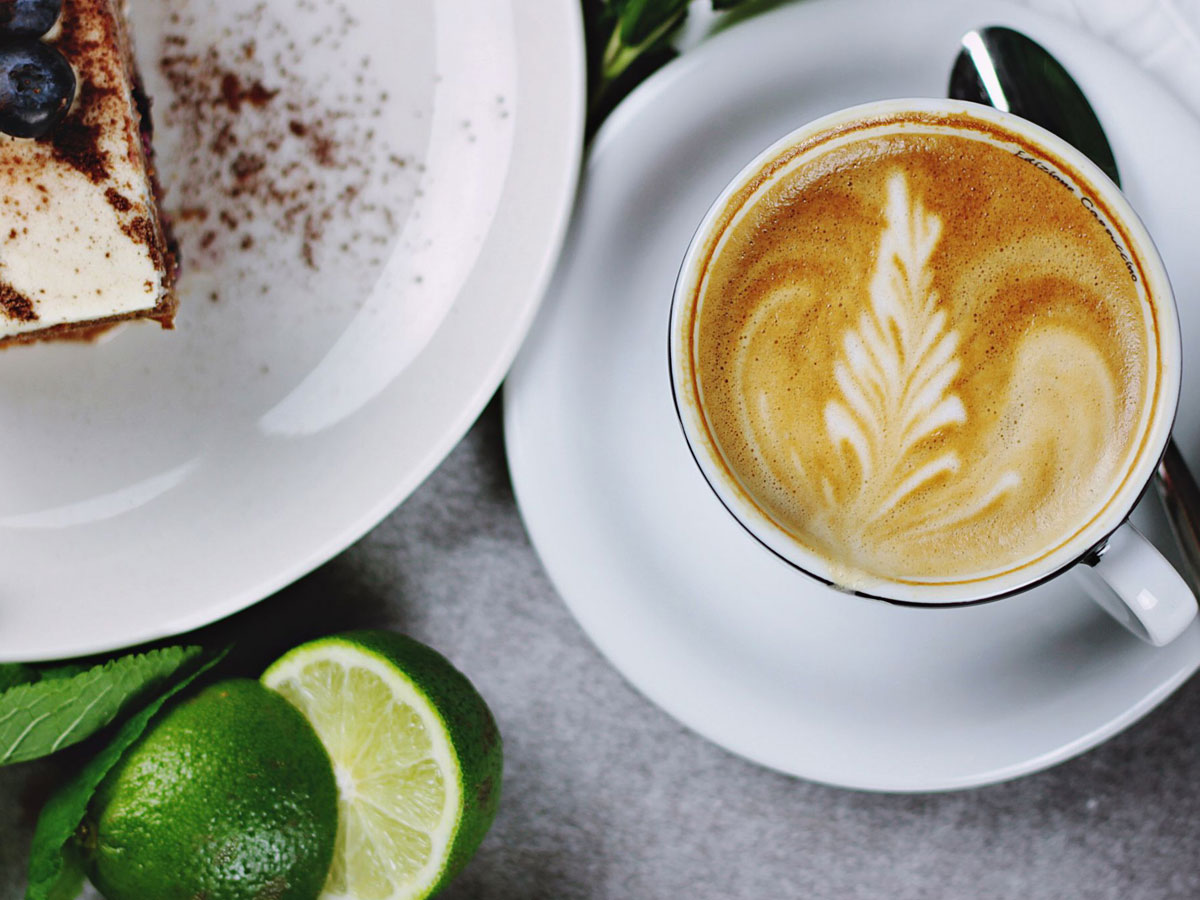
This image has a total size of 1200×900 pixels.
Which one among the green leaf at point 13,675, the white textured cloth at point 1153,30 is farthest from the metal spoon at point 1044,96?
the green leaf at point 13,675

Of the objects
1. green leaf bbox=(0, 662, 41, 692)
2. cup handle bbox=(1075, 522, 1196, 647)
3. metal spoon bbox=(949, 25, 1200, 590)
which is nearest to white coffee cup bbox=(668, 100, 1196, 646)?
cup handle bbox=(1075, 522, 1196, 647)

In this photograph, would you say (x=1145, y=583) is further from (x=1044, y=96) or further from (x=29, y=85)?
(x=29, y=85)

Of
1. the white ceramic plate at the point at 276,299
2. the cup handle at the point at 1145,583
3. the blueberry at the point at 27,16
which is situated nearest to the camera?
the cup handle at the point at 1145,583

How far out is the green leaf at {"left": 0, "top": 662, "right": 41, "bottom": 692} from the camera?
958mm

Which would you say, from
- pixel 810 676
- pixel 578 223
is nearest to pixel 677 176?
pixel 578 223

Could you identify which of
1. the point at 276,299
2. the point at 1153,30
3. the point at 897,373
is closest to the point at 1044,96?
the point at 1153,30

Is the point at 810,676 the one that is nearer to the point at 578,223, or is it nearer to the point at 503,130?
the point at 578,223

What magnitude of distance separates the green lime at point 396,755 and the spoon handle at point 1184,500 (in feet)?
2.14

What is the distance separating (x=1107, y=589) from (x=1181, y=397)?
205mm

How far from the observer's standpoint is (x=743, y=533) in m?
0.94

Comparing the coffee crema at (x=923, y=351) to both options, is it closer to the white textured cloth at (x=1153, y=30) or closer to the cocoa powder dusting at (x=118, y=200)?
the white textured cloth at (x=1153, y=30)

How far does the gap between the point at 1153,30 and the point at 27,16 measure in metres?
1.02

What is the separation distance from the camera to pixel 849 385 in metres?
0.81

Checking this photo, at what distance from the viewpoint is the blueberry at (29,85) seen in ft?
2.78
